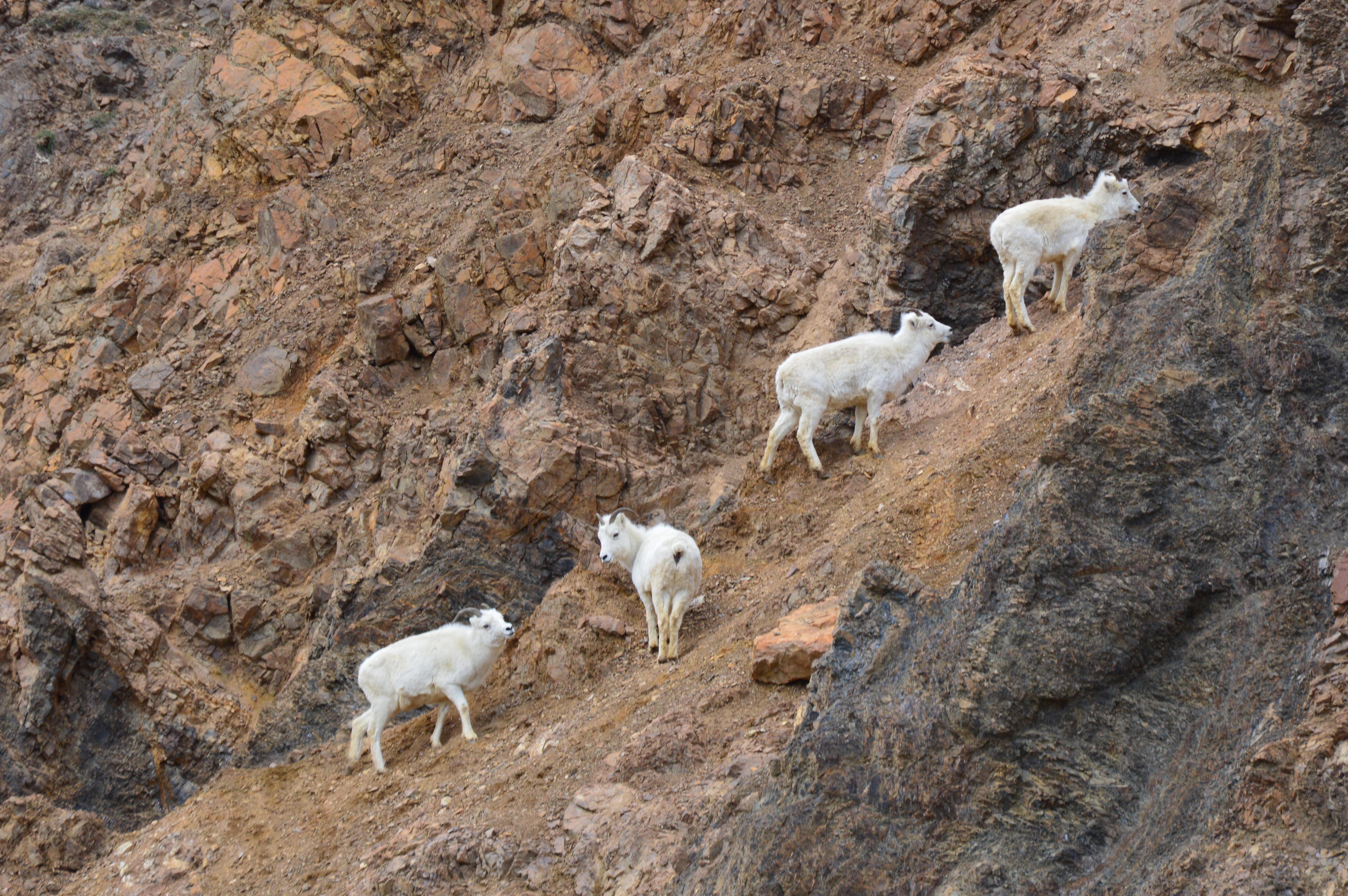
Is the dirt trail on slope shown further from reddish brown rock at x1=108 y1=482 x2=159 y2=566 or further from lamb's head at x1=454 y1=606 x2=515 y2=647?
reddish brown rock at x1=108 y1=482 x2=159 y2=566

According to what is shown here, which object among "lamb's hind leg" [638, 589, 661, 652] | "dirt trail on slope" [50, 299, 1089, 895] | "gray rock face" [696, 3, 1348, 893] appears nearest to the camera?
"gray rock face" [696, 3, 1348, 893]

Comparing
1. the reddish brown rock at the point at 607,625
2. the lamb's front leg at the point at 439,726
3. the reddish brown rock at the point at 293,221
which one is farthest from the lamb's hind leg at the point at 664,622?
the reddish brown rock at the point at 293,221

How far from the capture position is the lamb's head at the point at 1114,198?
1219 centimetres

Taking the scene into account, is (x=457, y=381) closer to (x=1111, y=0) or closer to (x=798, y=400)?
(x=798, y=400)

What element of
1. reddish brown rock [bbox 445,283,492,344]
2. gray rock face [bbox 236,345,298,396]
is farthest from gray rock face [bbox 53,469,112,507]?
reddish brown rock [bbox 445,283,492,344]

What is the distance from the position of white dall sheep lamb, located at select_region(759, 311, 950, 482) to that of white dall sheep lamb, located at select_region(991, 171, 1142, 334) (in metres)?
1.03

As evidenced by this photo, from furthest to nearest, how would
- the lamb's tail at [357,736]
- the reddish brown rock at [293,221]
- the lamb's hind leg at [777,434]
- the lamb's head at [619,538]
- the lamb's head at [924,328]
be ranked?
the reddish brown rock at [293,221], the lamb's hind leg at [777,434], the lamb's head at [924,328], the lamb's tail at [357,736], the lamb's head at [619,538]

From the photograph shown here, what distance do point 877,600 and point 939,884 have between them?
2.05 metres

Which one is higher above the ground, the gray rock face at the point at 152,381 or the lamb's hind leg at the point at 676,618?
the gray rock face at the point at 152,381

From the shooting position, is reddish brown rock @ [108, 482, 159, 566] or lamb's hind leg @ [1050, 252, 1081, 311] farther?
reddish brown rock @ [108, 482, 159, 566]

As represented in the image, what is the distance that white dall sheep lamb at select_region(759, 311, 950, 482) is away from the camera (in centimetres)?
1205

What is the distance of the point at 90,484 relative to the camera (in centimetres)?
1783

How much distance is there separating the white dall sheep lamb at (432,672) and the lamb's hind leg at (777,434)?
11.6 ft

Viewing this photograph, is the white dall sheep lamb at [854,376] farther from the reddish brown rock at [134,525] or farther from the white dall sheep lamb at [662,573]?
the reddish brown rock at [134,525]
